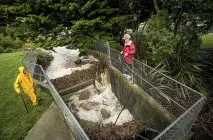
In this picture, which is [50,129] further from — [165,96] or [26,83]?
[165,96]

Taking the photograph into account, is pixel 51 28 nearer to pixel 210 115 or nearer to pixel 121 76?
pixel 121 76

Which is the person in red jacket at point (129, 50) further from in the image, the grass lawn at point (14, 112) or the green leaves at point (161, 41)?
the grass lawn at point (14, 112)

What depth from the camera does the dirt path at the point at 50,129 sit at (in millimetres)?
7016

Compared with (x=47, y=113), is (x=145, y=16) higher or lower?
higher

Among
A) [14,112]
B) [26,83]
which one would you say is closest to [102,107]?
[26,83]

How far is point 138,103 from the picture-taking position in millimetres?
7484

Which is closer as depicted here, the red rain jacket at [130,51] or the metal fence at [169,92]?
the metal fence at [169,92]

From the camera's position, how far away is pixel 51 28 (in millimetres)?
11031

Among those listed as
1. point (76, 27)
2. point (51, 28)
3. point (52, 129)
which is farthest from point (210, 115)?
point (51, 28)

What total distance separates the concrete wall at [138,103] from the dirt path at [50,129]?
7.46 ft

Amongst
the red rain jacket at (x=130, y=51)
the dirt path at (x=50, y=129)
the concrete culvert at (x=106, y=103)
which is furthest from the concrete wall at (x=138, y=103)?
the dirt path at (x=50, y=129)

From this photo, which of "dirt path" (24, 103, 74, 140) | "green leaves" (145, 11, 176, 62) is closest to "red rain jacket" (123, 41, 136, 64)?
"green leaves" (145, 11, 176, 62)

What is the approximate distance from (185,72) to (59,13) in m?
6.12

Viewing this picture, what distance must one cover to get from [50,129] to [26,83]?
2123 mm
